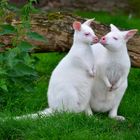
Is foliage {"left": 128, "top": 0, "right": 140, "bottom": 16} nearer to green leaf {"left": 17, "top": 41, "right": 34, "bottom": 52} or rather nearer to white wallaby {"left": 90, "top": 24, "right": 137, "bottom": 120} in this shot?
white wallaby {"left": 90, "top": 24, "right": 137, "bottom": 120}

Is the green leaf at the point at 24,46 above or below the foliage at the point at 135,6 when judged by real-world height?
above

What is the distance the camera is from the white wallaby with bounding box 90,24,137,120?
7176 millimetres

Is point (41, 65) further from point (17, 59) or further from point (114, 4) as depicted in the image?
point (114, 4)

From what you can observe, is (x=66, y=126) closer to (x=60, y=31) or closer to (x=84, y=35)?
(x=84, y=35)

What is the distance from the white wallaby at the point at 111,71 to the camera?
7.18 m

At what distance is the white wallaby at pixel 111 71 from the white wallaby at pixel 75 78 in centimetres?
16

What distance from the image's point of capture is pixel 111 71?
7309mm

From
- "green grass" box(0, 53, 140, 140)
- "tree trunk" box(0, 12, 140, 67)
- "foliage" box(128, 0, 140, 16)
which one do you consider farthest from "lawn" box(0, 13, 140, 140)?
"foliage" box(128, 0, 140, 16)

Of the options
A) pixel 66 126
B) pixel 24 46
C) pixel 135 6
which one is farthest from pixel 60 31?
pixel 135 6

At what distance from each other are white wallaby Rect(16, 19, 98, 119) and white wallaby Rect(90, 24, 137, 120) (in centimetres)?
16

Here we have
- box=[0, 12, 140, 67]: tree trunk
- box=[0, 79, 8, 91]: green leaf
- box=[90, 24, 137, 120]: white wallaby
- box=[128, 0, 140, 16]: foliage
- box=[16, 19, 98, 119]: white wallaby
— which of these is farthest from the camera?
box=[128, 0, 140, 16]: foliage

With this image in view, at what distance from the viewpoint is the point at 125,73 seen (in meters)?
7.27

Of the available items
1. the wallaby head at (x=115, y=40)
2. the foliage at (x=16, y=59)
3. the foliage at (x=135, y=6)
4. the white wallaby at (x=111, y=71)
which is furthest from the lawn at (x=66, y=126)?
the foliage at (x=135, y=6)

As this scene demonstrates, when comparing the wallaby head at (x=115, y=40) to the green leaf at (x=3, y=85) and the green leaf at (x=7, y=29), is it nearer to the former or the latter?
the green leaf at (x=7, y=29)
